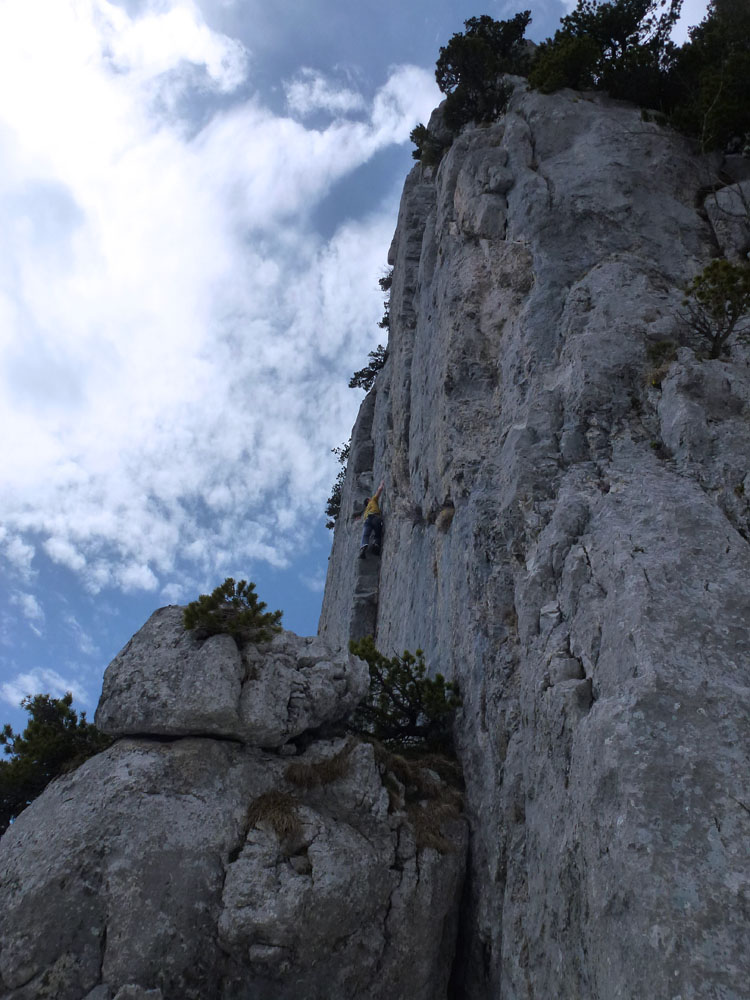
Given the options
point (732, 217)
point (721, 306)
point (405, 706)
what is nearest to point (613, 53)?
point (732, 217)

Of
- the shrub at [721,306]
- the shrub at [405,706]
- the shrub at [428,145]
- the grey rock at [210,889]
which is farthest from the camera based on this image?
the shrub at [428,145]

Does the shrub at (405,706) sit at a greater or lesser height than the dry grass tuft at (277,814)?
greater

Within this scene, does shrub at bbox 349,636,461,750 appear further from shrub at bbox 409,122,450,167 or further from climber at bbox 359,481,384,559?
shrub at bbox 409,122,450,167

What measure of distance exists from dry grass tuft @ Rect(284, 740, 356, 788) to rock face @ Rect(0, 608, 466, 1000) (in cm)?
2

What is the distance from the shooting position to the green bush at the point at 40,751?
36.4ft

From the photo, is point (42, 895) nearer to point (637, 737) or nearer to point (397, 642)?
point (637, 737)

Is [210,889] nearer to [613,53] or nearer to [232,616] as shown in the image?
[232,616]

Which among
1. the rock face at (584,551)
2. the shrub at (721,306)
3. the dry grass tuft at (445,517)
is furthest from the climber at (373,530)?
the shrub at (721,306)

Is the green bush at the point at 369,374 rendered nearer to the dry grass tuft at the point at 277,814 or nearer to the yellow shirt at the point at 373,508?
the yellow shirt at the point at 373,508

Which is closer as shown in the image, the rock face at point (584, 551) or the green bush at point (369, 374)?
the rock face at point (584, 551)

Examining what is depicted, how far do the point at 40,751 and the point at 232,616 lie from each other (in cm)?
349

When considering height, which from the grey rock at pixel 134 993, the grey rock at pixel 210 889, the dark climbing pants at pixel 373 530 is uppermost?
the dark climbing pants at pixel 373 530

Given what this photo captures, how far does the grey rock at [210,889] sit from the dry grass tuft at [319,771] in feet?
0.36

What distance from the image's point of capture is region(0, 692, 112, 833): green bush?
1110cm
